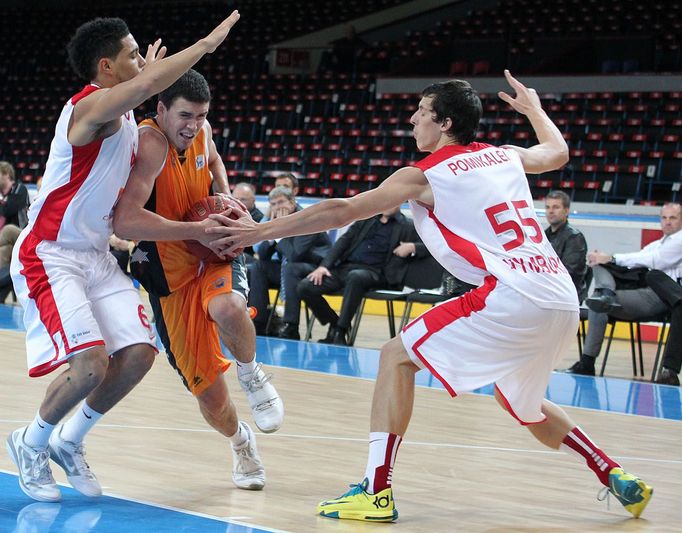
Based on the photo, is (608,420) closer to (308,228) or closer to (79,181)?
(308,228)

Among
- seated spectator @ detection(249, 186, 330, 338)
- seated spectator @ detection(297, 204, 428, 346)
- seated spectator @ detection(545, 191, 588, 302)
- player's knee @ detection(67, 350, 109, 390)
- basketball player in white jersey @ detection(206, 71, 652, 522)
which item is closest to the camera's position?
player's knee @ detection(67, 350, 109, 390)

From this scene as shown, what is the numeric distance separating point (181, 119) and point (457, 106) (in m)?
0.96

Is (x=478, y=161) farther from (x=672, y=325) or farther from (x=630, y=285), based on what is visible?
(x=630, y=285)

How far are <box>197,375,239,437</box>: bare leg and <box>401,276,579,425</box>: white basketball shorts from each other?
0.81 meters

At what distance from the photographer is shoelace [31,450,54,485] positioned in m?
3.63

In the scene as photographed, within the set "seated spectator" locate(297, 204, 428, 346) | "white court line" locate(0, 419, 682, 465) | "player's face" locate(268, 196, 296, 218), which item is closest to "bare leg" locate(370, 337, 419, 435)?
"white court line" locate(0, 419, 682, 465)

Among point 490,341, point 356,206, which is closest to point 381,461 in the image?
point 490,341

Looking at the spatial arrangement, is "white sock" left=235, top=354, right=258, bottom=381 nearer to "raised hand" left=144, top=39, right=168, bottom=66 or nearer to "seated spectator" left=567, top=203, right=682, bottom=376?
"raised hand" left=144, top=39, right=168, bottom=66

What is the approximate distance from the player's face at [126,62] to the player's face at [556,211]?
17.4 ft

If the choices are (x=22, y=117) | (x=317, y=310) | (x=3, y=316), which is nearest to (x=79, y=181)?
(x=317, y=310)

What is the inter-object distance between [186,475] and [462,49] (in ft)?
62.6

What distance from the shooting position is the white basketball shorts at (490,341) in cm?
357

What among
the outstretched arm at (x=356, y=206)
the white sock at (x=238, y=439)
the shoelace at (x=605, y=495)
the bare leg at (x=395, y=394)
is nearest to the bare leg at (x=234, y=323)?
the white sock at (x=238, y=439)

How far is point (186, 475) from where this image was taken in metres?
4.17
